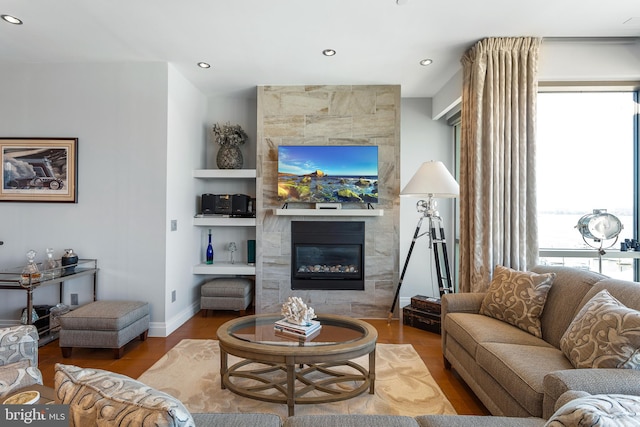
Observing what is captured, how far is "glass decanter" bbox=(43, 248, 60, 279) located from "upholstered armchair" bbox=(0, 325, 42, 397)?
5.96ft

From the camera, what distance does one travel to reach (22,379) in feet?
4.63

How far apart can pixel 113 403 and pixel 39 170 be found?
3895 millimetres

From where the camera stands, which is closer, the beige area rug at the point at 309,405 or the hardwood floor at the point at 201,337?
the beige area rug at the point at 309,405

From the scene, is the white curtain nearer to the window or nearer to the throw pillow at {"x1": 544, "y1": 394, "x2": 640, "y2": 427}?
the window

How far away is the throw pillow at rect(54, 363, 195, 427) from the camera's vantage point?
69cm

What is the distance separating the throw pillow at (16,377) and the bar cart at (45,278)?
1.68 meters

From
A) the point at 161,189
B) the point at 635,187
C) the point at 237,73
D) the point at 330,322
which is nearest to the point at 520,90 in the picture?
the point at 635,187

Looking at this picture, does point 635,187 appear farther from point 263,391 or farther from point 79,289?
point 79,289

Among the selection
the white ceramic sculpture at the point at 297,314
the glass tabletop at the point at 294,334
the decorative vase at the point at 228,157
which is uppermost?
the decorative vase at the point at 228,157

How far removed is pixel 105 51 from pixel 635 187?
5252mm

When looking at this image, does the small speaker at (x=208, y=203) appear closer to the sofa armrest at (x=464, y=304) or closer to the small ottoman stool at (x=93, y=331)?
the small ottoman stool at (x=93, y=331)

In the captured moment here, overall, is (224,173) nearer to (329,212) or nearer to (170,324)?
(329,212)

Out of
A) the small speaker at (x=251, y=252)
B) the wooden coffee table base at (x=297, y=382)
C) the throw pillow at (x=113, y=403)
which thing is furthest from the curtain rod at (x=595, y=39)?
the throw pillow at (x=113, y=403)

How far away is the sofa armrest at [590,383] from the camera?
4.58 feet
